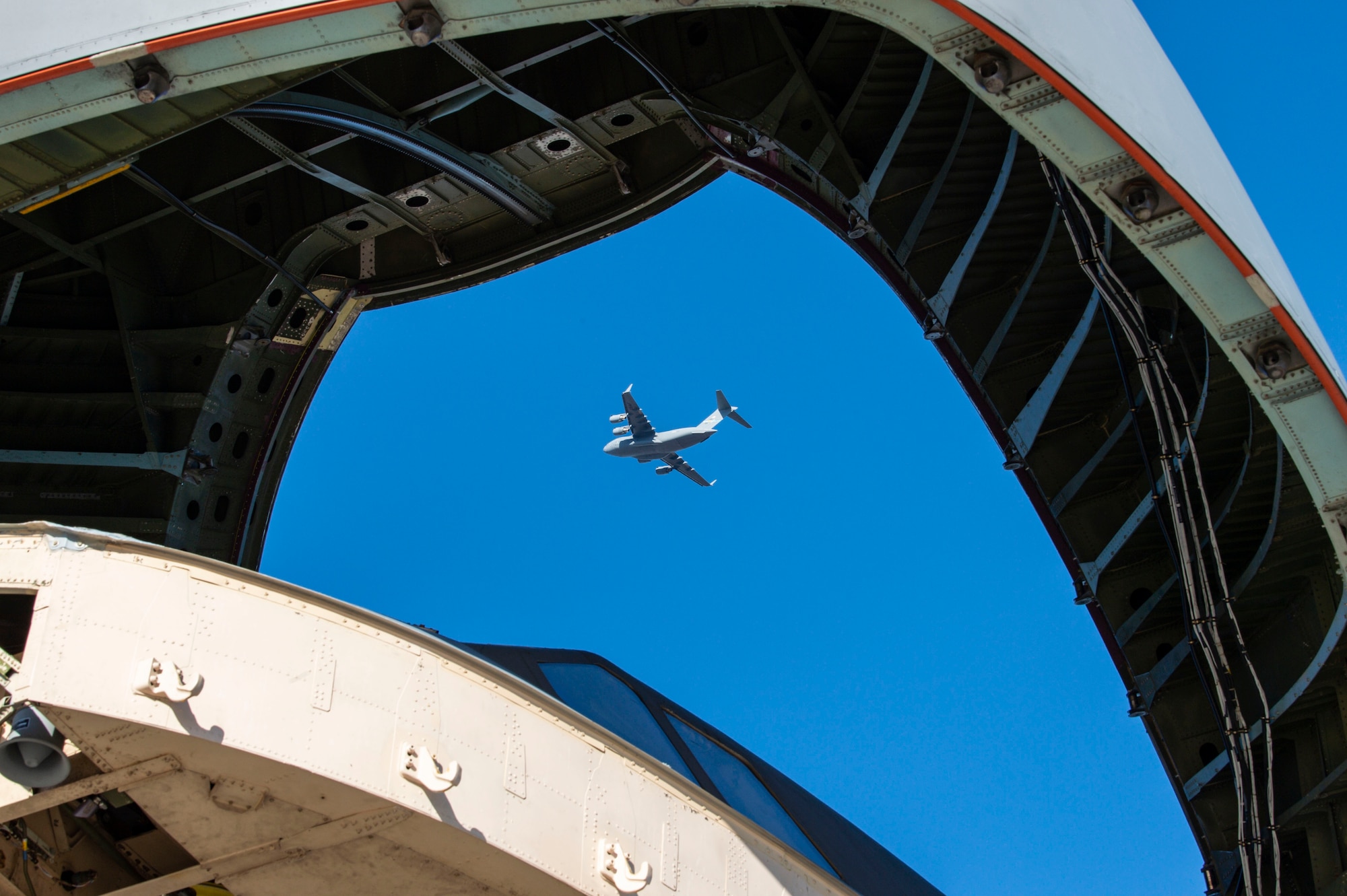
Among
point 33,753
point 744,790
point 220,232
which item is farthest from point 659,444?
point 33,753

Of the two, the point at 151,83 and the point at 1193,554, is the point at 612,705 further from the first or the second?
the point at 151,83

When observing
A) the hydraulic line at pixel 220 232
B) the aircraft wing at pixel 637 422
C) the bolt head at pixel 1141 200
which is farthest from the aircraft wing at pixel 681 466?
the bolt head at pixel 1141 200

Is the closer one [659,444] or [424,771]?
[424,771]

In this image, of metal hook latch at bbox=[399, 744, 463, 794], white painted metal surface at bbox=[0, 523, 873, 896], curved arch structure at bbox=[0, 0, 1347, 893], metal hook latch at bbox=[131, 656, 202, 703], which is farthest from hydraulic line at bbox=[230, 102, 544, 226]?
metal hook latch at bbox=[399, 744, 463, 794]

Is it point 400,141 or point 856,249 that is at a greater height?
point 400,141

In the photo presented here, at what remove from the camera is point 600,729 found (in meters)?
10.8

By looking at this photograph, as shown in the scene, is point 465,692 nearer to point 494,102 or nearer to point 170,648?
point 170,648

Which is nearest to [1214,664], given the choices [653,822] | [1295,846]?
[1295,846]

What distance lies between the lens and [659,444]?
48781 mm

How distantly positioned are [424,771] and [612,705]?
571 cm

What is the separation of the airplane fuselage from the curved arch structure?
2777cm

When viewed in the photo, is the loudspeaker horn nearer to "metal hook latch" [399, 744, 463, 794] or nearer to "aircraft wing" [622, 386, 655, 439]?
"metal hook latch" [399, 744, 463, 794]

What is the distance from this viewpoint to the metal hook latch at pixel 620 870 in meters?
10.2

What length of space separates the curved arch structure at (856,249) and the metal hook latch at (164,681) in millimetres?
6572
